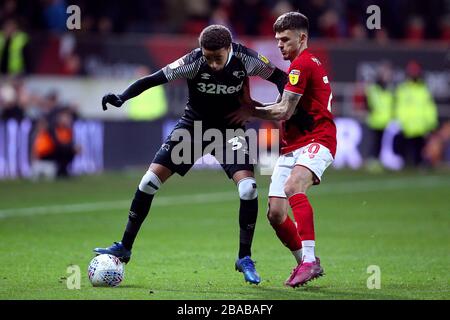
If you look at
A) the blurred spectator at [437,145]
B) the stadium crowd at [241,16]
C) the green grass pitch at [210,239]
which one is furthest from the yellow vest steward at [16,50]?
the blurred spectator at [437,145]

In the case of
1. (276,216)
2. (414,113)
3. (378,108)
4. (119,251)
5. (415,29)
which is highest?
(415,29)

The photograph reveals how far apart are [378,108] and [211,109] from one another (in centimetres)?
1535

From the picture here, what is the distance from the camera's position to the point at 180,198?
1780 centimetres

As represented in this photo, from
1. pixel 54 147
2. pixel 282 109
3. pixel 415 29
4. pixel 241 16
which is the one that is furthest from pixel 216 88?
pixel 415 29

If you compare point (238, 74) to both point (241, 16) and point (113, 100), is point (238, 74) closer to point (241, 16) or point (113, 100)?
point (113, 100)

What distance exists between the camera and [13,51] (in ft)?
75.0

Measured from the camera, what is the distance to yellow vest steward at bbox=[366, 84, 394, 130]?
24094 mm

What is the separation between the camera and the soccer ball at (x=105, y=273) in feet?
28.2

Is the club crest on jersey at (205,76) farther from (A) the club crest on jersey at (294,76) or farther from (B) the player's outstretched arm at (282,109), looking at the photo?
(A) the club crest on jersey at (294,76)

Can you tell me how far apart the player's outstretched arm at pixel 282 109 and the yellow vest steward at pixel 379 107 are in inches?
613
